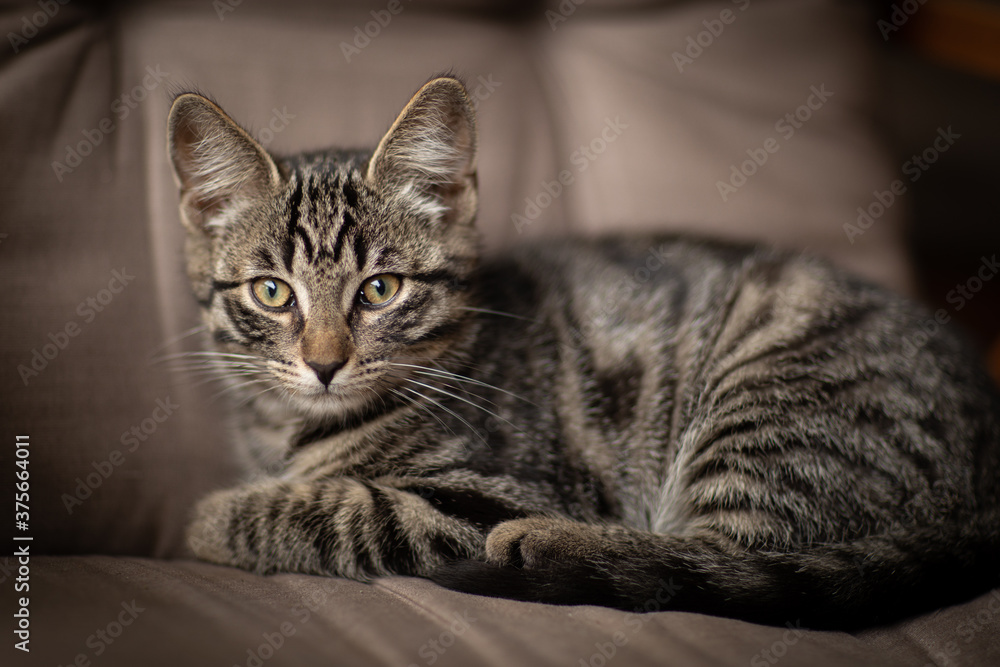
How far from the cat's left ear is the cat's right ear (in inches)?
7.9

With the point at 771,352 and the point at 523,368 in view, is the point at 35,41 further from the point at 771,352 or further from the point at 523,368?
the point at 771,352

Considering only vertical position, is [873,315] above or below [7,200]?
below

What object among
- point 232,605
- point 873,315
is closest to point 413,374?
point 232,605

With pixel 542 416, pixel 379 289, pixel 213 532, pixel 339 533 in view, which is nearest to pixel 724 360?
pixel 542 416

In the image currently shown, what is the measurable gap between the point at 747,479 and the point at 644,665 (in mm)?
437

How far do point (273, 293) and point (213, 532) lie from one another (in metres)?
0.42

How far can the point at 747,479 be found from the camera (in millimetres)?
1129

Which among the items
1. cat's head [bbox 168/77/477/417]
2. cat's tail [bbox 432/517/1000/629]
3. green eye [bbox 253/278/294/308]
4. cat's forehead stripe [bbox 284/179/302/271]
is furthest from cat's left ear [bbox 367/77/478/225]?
cat's tail [bbox 432/517/1000/629]

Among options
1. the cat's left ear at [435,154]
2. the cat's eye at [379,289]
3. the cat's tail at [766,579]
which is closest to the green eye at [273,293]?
the cat's eye at [379,289]

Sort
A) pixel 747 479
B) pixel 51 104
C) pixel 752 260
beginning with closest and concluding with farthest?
pixel 747 479 < pixel 51 104 < pixel 752 260

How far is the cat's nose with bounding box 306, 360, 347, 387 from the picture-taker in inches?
41.9

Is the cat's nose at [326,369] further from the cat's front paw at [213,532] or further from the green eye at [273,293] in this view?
the cat's front paw at [213,532]

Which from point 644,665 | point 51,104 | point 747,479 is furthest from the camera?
point 51,104

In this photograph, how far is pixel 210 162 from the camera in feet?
3.84
